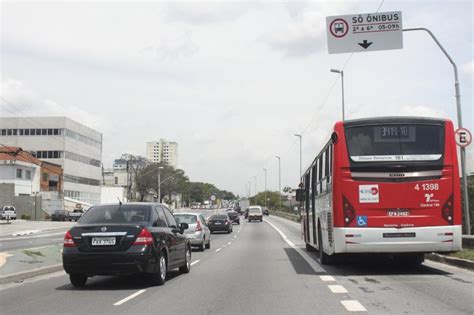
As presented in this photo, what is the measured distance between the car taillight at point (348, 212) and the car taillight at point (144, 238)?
4411 mm

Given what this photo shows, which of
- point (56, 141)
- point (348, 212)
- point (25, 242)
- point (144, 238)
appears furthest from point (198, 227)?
point (56, 141)

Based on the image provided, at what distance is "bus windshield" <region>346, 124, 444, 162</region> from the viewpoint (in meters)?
12.8

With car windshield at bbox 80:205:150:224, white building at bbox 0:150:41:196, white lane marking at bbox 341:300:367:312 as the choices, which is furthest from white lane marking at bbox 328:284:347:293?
white building at bbox 0:150:41:196

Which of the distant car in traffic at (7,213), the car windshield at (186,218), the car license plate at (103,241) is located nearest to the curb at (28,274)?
the car license plate at (103,241)

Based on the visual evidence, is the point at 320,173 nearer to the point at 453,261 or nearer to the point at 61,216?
the point at 453,261

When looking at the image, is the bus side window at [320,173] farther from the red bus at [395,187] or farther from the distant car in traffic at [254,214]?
the distant car in traffic at [254,214]

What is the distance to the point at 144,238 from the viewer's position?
10.8m

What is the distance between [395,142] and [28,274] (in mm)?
8909

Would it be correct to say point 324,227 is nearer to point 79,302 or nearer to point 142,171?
point 79,302

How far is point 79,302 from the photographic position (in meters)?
9.41

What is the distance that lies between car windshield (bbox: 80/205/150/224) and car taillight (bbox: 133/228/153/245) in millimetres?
442

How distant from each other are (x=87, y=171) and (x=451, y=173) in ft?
321

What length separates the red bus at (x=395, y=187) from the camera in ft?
40.9

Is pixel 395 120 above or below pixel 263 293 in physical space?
above
